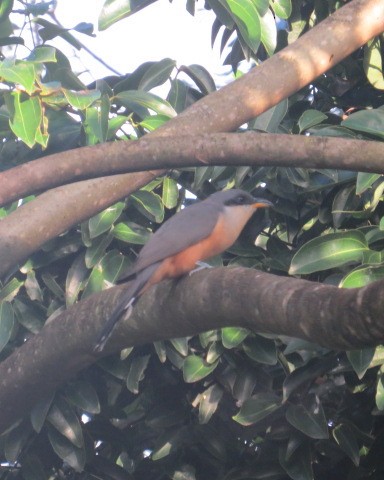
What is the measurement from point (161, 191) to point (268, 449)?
1.40 m

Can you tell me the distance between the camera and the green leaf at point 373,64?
439 cm

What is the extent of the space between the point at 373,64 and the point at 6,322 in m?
2.33

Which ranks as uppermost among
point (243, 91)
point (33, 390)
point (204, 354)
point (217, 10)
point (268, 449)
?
point (217, 10)

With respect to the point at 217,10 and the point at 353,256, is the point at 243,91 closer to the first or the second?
the point at 217,10

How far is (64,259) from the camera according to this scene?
411 cm

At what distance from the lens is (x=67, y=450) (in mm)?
3967

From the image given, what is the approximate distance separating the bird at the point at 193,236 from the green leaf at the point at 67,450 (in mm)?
871

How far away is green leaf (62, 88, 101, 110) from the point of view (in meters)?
3.41

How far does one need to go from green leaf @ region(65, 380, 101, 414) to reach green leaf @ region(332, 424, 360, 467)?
1108 millimetres

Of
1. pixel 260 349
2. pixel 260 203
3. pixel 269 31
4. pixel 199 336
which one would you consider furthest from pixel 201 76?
pixel 260 349

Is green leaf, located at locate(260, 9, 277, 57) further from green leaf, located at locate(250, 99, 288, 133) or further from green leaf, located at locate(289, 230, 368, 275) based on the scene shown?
green leaf, located at locate(289, 230, 368, 275)

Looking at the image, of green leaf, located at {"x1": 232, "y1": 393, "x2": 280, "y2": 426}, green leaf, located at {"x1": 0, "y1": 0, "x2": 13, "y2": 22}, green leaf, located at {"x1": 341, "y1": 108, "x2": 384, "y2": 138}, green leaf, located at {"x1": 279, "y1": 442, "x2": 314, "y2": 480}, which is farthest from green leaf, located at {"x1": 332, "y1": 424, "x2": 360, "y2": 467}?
green leaf, located at {"x1": 0, "y1": 0, "x2": 13, "y2": 22}

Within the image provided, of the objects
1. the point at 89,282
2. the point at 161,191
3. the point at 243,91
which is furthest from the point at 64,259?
the point at 243,91

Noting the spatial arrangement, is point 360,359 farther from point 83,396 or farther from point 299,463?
point 83,396
